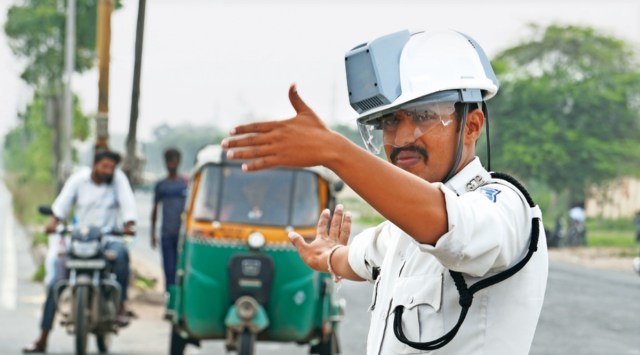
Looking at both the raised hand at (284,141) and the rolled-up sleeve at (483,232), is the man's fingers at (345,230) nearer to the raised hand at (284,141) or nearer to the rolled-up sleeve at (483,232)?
the rolled-up sleeve at (483,232)

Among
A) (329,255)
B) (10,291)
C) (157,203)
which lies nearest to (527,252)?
(329,255)

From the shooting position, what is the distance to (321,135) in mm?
2359

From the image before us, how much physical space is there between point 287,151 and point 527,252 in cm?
65

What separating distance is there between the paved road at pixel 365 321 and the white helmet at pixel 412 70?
794 cm

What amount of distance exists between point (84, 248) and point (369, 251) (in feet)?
22.5

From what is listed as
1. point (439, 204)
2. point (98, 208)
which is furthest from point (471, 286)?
point (98, 208)

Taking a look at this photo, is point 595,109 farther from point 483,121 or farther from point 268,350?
point 483,121

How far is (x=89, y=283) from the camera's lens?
976cm

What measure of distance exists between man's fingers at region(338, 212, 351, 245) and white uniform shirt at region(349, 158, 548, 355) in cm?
59

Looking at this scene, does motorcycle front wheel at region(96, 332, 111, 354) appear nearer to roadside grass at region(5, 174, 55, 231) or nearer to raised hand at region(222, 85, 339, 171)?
raised hand at region(222, 85, 339, 171)

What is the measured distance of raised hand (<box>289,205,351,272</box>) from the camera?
353cm

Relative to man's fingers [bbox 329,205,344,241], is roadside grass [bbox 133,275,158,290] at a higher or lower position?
lower

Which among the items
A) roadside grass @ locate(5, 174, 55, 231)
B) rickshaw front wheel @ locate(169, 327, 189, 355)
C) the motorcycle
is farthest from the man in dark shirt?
roadside grass @ locate(5, 174, 55, 231)

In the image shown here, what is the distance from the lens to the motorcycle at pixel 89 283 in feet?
31.9
